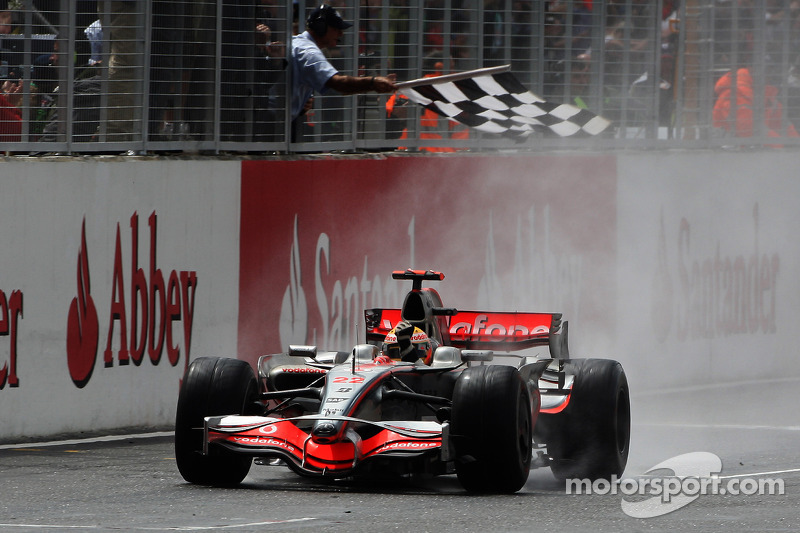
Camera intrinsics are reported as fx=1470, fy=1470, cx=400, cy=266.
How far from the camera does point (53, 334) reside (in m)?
10.8

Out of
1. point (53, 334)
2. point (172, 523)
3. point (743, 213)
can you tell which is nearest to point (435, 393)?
point (172, 523)

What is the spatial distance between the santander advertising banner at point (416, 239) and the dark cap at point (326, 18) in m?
1.22

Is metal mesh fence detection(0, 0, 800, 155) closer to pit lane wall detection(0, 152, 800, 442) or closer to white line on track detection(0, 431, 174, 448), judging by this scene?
pit lane wall detection(0, 152, 800, 442)

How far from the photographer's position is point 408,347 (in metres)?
9.52

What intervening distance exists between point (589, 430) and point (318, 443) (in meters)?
2.03

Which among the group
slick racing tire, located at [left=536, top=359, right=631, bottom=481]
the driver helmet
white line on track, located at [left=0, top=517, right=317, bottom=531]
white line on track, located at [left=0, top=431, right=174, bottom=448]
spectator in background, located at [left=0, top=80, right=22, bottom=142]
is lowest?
Answer: white line on track, located at [left=0, top=431, right=174, bottom=448]

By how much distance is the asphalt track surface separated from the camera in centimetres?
716

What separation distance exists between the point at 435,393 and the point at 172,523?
253 centimetres

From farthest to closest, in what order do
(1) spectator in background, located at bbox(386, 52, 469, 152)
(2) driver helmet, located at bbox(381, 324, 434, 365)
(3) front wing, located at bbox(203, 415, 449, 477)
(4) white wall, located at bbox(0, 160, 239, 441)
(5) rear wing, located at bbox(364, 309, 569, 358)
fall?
(1) spectator in background, located at bbox(386, 52, 469, 152) → (4) white wall, located at bbox(0, 160, 239, 441) → (5) rear wing, located at bbox(364, 309, 569, 358) → (2) driver helmet, located at bbox(381, 324, 434, 365) → (3) front wing, located at bbox(203, 415, 449, 477)

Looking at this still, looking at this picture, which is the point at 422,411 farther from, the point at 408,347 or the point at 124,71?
the point at 124,71

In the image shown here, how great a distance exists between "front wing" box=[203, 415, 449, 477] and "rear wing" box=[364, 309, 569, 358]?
5.90ft

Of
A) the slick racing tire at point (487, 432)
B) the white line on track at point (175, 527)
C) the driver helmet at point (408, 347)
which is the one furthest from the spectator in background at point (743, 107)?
the white line on track at point (175, 527)

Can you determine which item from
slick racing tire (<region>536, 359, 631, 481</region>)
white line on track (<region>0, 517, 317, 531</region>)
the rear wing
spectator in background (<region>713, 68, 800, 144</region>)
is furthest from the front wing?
Result: spectator in background (<region>713, 68, 800, 144</region>)

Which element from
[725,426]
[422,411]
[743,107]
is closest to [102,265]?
[422,411]
